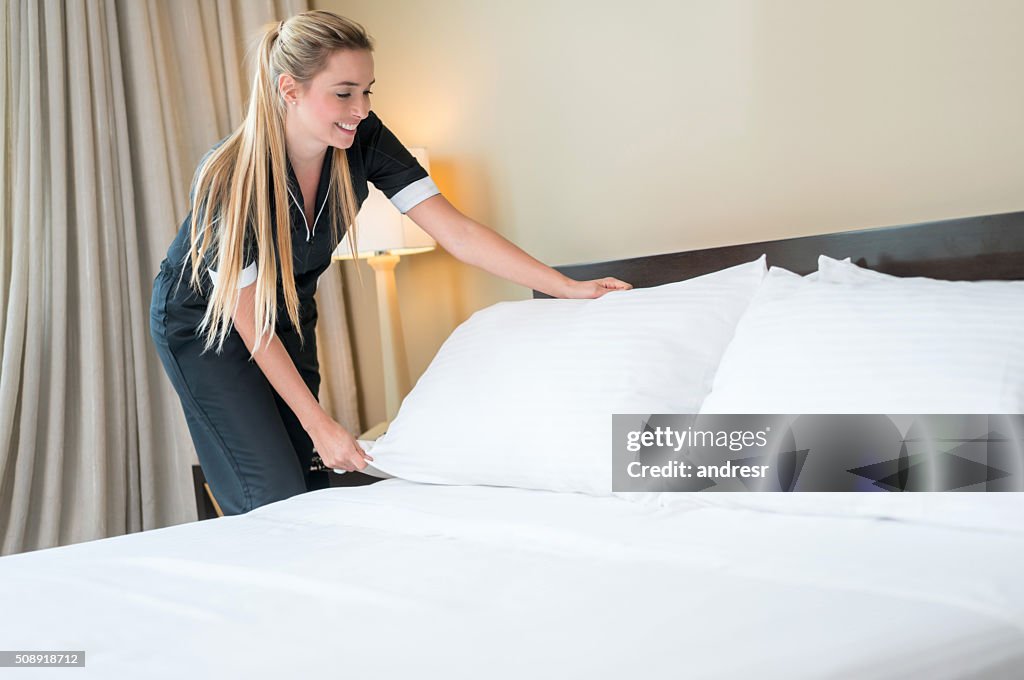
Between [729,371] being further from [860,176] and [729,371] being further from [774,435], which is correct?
[860,176]

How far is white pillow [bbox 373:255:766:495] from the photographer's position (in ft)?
5.08

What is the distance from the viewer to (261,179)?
1.77m

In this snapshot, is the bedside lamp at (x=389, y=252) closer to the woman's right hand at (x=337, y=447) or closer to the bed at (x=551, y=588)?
the woman's right hand at (x=337, y=447)

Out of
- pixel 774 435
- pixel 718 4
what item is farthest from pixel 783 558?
pixel 718 4

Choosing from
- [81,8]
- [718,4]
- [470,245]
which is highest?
[81,8]

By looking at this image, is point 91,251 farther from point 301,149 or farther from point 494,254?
point 494,254

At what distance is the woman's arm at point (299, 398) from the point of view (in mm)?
1765

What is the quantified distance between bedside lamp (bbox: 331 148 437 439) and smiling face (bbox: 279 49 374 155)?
2.32 feet

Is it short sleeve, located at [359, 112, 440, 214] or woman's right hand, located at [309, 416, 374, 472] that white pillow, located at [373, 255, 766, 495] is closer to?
woman's right hand, located at [309, 416, 374, 472]

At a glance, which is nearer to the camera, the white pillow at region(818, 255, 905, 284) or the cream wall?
the white pillow at region(818, 255, 905, 284)

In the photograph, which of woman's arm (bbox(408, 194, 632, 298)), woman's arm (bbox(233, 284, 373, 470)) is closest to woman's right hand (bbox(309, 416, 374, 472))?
woman's arm (bbox(233, 284, 373, 470))

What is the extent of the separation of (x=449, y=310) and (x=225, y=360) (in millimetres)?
1070

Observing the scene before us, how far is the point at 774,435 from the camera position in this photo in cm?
137

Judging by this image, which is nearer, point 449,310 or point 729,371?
point 729,371
